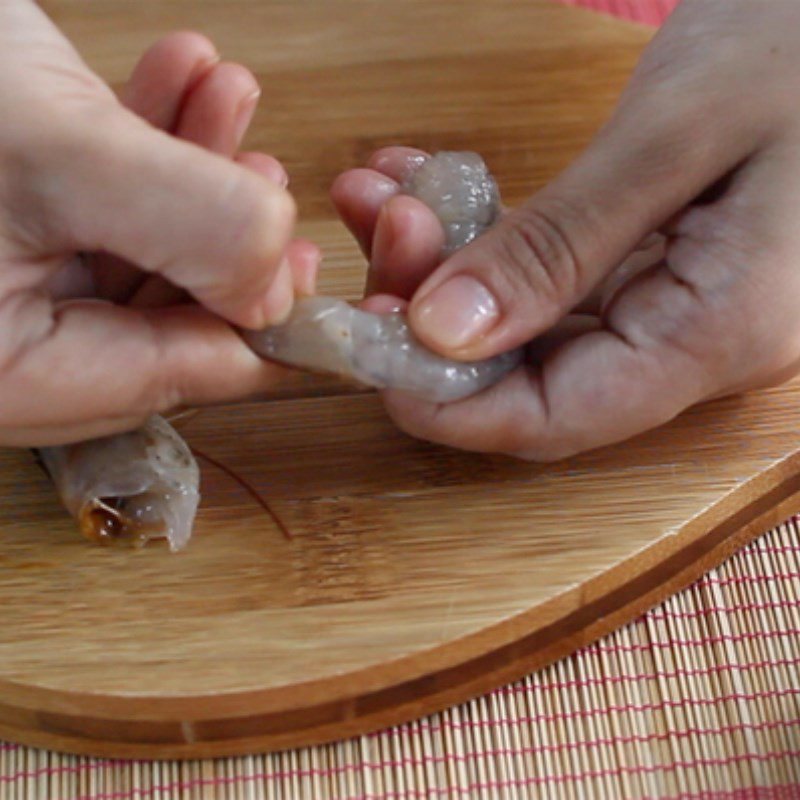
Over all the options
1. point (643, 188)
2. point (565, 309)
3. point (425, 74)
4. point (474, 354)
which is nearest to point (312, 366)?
point (474, 354)

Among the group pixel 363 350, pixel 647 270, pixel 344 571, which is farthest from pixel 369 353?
pixel 647 270

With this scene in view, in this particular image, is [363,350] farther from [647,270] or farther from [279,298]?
[647,270]

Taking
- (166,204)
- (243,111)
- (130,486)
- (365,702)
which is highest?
(243,111)

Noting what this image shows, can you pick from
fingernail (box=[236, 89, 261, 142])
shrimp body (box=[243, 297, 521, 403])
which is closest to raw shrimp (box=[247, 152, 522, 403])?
shrimp body (box=[243, 297, 521, 403])

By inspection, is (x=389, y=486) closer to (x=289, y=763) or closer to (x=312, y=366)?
(x=312, y=366)

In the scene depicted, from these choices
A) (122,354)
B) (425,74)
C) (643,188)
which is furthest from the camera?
(425,74)

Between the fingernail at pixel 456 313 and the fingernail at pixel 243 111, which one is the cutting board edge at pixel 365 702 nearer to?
the fingernail at pixel 456 313

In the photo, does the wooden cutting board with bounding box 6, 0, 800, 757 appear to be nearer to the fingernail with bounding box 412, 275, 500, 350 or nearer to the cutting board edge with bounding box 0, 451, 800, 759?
the cutting board edge with bounding box 0, 451, 800, 759

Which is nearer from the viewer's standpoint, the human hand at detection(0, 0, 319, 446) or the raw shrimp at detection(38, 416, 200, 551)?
the human hand at detection(0, 0, 319, 446)
